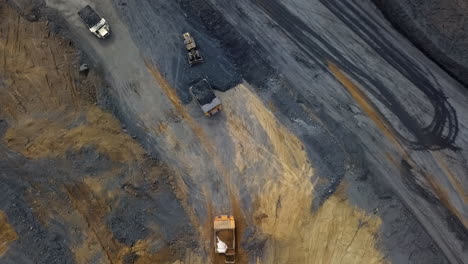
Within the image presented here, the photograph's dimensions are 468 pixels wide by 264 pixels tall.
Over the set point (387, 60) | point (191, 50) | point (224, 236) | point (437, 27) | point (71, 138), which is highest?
point (437, 27)

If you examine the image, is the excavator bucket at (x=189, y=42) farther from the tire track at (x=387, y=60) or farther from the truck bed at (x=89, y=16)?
the truck bed at (x=89, y=16)

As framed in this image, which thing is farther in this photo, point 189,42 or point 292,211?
point 189,42

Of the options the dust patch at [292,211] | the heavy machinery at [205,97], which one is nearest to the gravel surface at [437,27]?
the dust patch at [292,211]

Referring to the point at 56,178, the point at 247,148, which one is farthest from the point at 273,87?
the point at 56,178

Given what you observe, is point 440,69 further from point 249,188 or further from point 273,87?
point 249,188

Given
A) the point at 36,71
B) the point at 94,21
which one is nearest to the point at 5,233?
the point at 36,71

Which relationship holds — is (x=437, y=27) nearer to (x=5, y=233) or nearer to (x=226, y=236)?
(x=226, y=236)
